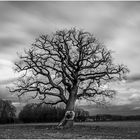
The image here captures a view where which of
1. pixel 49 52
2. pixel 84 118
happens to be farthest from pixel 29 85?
pixel 84 118

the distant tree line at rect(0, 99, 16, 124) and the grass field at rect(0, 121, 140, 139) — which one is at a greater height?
the distant tree line at rect(0, 99, 16, 124)

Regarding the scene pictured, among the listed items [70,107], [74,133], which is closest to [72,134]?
[74,133]

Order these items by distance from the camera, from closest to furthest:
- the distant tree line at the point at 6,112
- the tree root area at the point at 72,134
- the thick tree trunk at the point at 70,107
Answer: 1. the tree root area at the point at 72,134
2. the thick tree trunk at the point at 70,107
3. the distant tree line at the point at 6,112

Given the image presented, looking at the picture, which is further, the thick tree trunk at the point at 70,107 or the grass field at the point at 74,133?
the thick tree trunk at the point at 70,107

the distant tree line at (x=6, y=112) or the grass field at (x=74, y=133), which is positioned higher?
the distant tree line at (x=6, y=112)

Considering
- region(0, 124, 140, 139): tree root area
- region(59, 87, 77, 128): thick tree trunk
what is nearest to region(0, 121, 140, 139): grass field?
region(0, 124, 140, 139): tree root area

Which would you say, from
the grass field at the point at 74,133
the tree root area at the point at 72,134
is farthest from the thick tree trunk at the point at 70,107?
the tree root area at the point at 72,134

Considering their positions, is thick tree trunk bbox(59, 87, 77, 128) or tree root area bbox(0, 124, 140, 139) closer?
tree root area bbox(0, 124, 140, 139)

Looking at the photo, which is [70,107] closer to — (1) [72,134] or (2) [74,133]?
(2) [74,133]

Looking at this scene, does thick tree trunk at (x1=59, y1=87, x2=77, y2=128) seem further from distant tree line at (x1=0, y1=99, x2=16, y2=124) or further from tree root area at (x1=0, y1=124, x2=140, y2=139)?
distant tree line at (x1=0, y1=99, x2=16, y2=124)

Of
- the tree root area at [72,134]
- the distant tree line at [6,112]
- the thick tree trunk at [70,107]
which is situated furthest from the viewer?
the distant tree line at [6,112]

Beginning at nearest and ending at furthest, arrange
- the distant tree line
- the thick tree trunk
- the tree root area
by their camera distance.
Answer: the tree root area
the thick tree trunk
the distant tree line

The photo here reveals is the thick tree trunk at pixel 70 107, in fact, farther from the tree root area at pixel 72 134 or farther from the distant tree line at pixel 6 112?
the distant tree line at pixel 6 112

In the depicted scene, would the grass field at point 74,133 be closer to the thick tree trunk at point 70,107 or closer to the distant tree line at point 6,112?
the thick tree trunk at point 70,107
